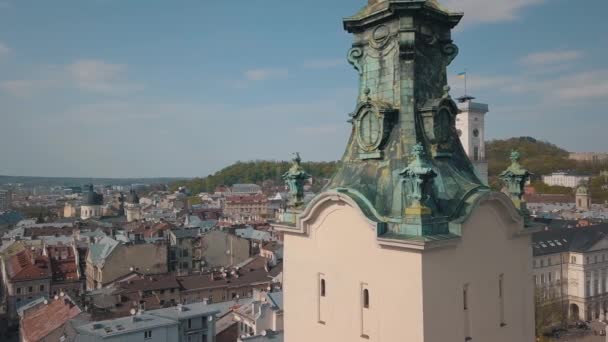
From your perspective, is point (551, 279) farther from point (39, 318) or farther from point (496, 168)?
point (496, 168)

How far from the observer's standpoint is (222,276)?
59.0 metres

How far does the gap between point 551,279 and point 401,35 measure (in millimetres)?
66837

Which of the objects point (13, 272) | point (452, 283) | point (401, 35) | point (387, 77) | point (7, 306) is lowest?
point (7, 306)

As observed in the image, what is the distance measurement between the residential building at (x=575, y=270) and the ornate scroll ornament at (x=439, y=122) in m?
62.5

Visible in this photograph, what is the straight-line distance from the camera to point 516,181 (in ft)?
38.6

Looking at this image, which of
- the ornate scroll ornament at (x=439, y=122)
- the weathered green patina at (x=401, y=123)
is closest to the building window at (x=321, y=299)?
the weathered green patina at (x=401, y=123)

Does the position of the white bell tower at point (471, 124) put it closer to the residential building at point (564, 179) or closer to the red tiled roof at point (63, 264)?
the red tiled roof at point (63, 264)

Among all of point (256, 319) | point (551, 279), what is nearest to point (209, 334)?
point (256, 319)

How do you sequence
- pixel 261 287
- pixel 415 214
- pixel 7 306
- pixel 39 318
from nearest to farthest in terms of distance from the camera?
pixel 415 214 < pixel 39 318 < pixel 261 287 < pixel 7 306

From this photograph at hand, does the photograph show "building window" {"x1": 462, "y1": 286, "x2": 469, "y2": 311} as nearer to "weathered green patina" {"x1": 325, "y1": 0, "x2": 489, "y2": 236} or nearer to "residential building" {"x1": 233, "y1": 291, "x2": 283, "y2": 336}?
"weathered green patina" {"x1": 325, "y1": 0, "x2": 489, "y2": 236}

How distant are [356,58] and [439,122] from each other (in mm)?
2329

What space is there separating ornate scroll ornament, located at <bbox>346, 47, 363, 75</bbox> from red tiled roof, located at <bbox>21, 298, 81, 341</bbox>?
3582 centimetres

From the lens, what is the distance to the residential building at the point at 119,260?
65562mm

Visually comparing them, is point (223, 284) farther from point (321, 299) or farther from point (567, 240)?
point (321, 299)
